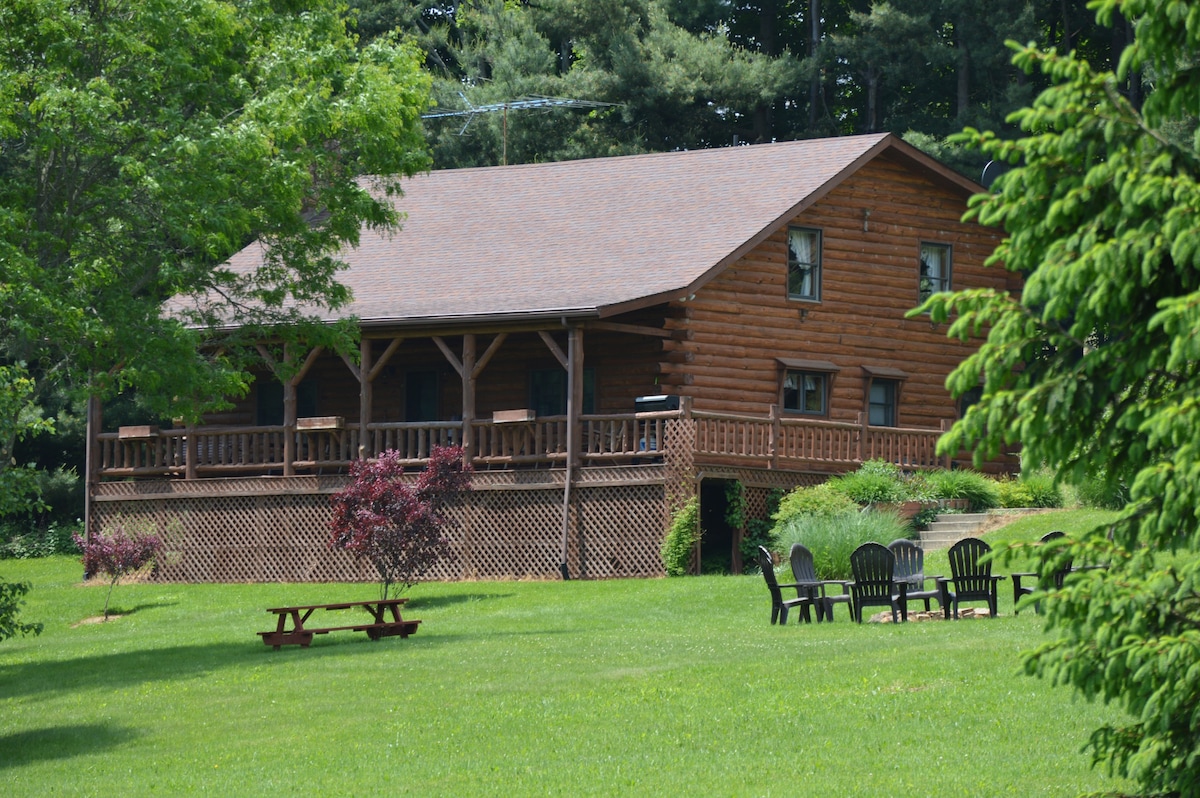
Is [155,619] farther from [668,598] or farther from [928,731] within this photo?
[928,731]

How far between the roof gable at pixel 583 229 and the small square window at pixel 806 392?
321 centimetres

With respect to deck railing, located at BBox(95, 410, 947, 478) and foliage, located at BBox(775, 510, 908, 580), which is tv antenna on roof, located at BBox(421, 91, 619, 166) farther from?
foliage, located at BBox(775, 510, 908, 580)

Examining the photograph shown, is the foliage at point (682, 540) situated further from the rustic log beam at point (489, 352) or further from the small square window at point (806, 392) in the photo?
the small square window at point (806, 392)

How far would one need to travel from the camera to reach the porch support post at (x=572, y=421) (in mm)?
29562

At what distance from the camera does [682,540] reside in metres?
28.4

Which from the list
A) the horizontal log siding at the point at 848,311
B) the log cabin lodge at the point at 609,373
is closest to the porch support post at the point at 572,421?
the log cabin lodge at the point at 609,373

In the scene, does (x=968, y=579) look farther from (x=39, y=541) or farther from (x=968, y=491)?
(x=39, y=541)

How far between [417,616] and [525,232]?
1255cm

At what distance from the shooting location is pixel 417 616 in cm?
2514

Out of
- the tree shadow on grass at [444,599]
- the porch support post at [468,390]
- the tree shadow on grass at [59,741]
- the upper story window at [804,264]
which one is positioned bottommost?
the tree shadow on grass at [59,741]

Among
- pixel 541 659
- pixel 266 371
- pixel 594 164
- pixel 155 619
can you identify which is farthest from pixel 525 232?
pixel 541 659

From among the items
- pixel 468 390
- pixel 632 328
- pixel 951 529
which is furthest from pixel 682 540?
pixel 468 390

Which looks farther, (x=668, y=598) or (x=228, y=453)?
(x=228, y=453)

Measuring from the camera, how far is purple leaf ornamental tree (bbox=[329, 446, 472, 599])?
82.0 ft
